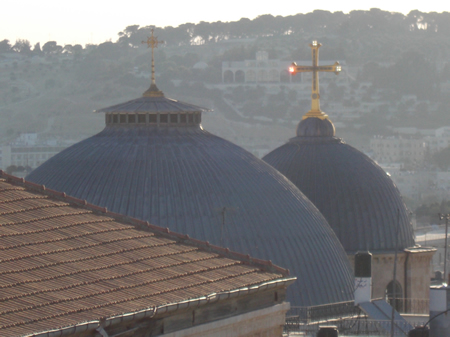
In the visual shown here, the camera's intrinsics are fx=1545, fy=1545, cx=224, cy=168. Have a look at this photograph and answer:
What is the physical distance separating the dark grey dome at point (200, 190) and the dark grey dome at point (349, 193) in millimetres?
6317

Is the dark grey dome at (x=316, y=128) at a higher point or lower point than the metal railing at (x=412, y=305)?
higher

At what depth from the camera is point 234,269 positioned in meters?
21.4

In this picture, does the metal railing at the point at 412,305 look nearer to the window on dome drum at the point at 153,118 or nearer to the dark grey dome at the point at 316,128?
the dark grey dome at the point at 316,128

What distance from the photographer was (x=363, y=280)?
118ft

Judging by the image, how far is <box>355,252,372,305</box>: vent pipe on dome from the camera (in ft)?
117

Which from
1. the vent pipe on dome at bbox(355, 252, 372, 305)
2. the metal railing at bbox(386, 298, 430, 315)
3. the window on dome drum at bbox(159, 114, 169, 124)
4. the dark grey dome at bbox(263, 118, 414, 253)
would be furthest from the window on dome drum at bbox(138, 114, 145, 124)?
the metal railing at bbox(386, 298, 430, 315)

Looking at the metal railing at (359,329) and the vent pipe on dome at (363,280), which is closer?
the metal railing at (359,329)

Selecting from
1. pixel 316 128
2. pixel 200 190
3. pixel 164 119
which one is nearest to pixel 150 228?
pixel 200 190

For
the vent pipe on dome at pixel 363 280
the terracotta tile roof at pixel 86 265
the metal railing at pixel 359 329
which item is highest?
the terracotta tile roof at pixel 86 265

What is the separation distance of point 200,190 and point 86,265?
1861cm

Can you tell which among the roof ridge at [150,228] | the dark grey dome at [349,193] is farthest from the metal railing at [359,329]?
the dark grey dome at [349,193]

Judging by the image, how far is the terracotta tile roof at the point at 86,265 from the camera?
59.4ft

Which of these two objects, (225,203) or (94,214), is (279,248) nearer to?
(225,203)

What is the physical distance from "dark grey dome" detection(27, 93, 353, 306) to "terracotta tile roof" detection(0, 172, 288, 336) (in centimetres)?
1503
